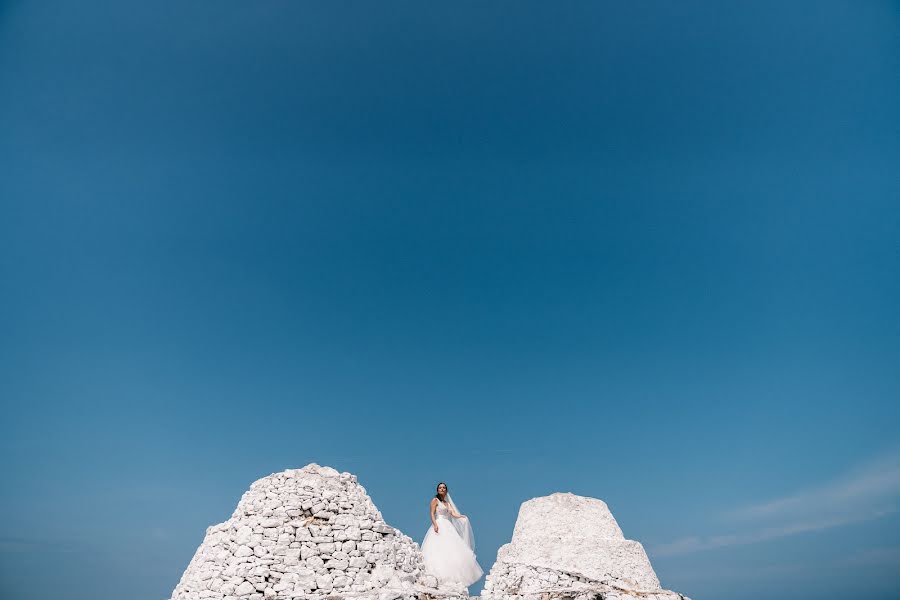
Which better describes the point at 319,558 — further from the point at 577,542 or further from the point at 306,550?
the point at 577,542

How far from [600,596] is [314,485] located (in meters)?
6.54

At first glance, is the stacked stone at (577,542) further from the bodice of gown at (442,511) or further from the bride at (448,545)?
the bodice of gown at (442,511)

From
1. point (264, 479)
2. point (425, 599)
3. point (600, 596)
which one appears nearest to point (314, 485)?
point (264, 479)

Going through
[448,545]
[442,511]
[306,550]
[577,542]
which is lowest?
[306,550]

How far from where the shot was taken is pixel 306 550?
13.4 metres

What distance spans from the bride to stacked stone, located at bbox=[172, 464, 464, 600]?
722mm

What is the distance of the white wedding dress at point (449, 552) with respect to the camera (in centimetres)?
1570

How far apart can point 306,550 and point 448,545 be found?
3.95m

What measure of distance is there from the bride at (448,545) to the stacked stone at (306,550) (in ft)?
2.37

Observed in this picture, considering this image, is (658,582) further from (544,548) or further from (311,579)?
(311,579)

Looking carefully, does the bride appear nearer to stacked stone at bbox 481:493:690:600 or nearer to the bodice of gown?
the bodice of gown

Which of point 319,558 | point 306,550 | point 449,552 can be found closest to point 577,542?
point 449,552

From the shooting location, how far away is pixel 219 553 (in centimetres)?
1380

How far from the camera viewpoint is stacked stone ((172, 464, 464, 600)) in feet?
42.0
